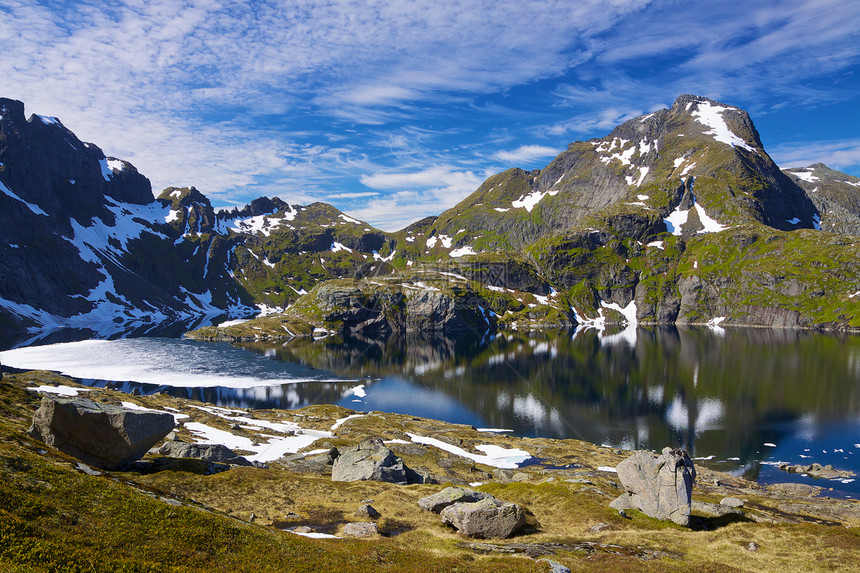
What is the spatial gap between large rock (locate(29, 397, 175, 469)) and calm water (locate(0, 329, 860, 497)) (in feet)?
281

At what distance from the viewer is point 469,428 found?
104 meters

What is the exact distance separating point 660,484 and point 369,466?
3028 centimetres

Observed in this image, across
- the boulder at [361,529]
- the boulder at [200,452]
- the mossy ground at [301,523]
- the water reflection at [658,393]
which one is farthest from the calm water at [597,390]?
the boulder at [361,529]

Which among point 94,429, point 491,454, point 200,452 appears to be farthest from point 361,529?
point 491,454

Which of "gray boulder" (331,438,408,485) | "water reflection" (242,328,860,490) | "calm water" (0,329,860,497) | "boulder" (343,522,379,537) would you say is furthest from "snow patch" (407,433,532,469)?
"boulder" (343,522,379,537)

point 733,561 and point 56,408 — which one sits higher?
point 56,408

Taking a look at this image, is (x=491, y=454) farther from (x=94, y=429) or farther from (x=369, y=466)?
(x=94, y=429)

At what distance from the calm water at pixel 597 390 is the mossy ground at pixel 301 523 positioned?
34.5 m

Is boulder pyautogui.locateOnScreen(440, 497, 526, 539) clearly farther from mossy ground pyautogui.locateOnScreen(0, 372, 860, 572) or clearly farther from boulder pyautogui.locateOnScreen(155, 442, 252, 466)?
boulder pyautogui.locateOnScreen(155, 442, 252, 466)

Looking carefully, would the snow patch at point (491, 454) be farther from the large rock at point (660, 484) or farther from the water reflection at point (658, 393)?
the large rock at point (660, 484)

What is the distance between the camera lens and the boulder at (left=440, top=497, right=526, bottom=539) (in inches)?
1324

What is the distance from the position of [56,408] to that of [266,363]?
523 ft

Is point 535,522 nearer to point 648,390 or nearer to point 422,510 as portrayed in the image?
point 422,510

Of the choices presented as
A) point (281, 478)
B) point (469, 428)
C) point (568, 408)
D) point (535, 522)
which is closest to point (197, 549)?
point (281, 478)
